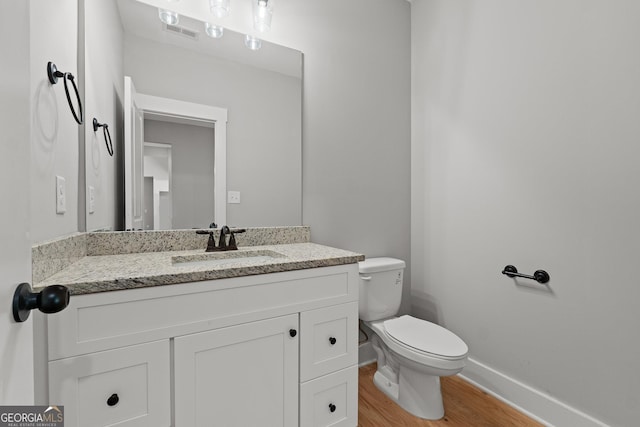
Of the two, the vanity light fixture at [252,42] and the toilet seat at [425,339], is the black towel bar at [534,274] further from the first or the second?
the vanity light fixture at [252,42]

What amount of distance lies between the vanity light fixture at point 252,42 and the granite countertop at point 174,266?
45.7 inches

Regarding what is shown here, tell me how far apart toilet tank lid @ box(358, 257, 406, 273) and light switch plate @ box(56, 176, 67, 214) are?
1418mm

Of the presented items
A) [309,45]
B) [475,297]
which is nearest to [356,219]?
[475,297]

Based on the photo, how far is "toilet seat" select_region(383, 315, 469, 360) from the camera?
1412mm

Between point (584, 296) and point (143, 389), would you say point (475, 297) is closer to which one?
point (584, 296)

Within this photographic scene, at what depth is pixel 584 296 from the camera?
54.5 inches

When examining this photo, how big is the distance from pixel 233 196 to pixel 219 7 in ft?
3.24

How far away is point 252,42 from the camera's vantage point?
167 cm

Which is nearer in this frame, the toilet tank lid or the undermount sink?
the undermount sink

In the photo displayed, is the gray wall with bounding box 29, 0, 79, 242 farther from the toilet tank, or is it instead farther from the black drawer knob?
the toilet tank

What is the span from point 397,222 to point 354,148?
0.66 metres

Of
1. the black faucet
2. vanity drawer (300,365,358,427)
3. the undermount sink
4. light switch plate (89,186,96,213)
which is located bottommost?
vanity drawer (300,365,358,427)

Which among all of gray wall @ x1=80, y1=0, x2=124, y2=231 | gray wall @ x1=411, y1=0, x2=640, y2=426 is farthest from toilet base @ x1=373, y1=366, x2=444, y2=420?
gray wall @ x1=80, y1=0, x2=124, y2=231

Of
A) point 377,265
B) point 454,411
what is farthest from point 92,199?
point 454,411
